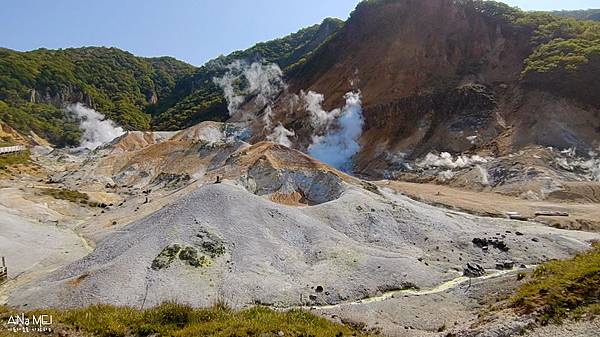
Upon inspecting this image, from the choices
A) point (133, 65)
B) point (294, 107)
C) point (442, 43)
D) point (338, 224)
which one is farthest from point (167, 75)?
point (338, 224)

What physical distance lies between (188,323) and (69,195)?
38554mm

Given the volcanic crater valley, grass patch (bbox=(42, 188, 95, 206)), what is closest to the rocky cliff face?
the volcanic crater valley

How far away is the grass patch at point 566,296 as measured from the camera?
489 inches

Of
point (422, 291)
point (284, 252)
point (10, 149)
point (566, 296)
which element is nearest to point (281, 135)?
point (10, 149)

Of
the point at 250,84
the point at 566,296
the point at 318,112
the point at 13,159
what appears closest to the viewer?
the point at 566,296

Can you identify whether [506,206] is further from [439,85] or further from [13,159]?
[13,159]

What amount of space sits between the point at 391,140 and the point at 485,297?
1693 inches

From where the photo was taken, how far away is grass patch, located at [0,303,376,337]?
12094 millimetres

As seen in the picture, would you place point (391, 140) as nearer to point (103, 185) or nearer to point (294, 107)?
point (294, 107)

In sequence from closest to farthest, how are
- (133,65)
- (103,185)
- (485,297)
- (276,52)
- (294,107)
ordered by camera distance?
(485,297)
(103,185)
(294,107)
(276,52)
(133,65)

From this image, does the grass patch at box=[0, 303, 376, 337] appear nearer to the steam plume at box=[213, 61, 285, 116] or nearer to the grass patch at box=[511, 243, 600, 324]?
the grass patch at box=[511, 243, 600, 324]

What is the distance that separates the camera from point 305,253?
25.1 metres

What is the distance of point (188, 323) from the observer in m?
12.8

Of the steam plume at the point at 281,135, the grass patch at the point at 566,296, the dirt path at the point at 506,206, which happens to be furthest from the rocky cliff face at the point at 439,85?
the grass patch at the point at 566,296
